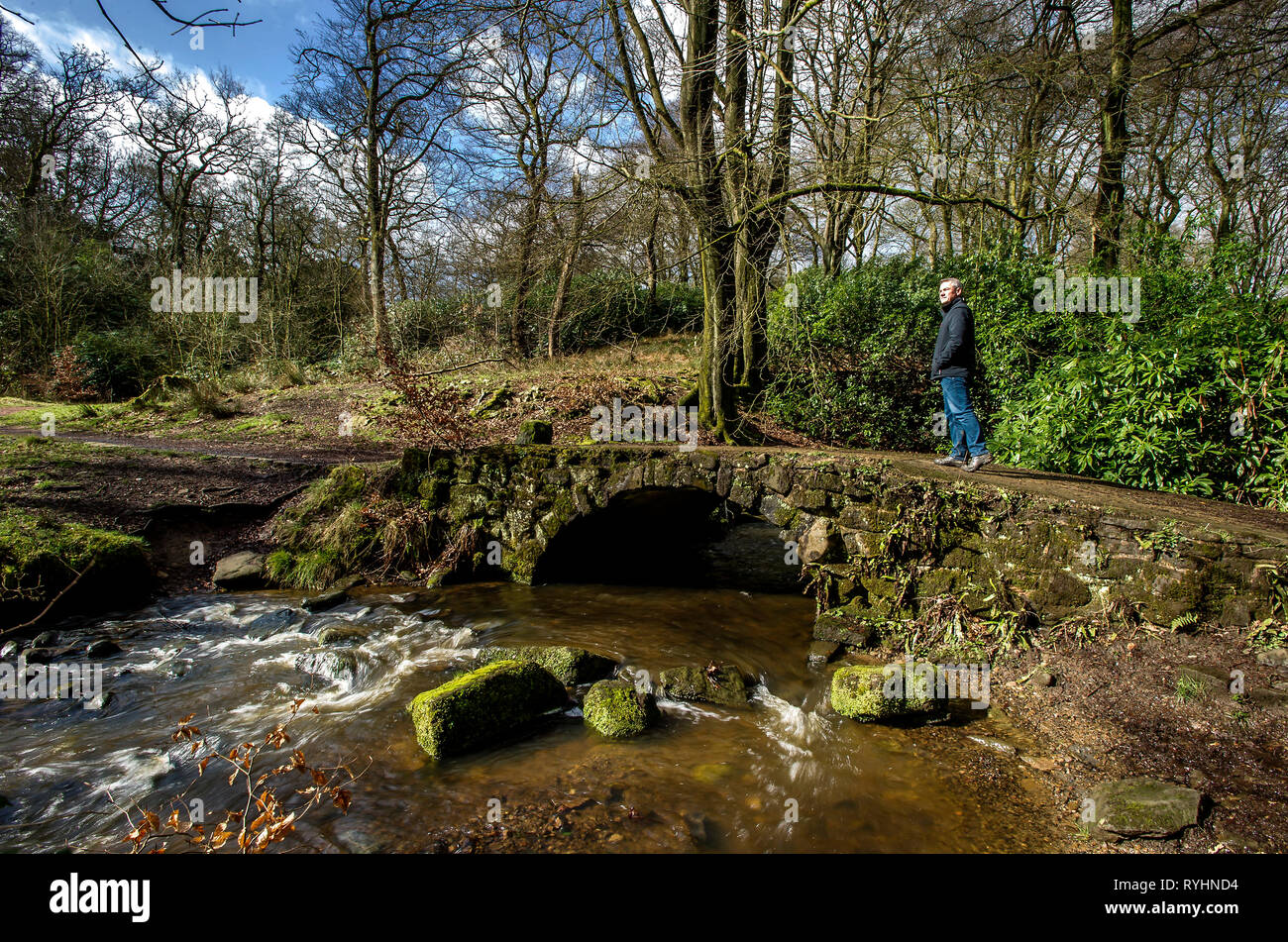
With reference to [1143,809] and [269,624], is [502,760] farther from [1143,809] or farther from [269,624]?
[269,624]

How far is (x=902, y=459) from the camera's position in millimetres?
7125

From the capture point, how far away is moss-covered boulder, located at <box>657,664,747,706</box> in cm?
516

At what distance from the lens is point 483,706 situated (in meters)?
4.42

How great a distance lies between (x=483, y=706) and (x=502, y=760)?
17.0 inches

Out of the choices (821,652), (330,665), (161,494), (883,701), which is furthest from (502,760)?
(161,494)

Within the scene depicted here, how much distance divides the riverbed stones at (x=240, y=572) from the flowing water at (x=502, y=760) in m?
0.93

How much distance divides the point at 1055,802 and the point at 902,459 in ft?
13.8

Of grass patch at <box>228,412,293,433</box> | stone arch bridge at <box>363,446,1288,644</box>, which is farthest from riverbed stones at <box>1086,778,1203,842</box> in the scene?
grass patch at <box>228,412,293,433</box>

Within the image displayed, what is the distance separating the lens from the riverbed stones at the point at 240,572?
24.5ft

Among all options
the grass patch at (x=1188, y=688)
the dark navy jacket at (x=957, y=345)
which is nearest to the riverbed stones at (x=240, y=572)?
the dark navy jacket at (x=957, y=345)

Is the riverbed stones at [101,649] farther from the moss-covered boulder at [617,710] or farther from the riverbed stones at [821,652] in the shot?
the riverbed stones at [821,652]

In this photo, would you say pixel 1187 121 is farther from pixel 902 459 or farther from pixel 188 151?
pixel 188 151

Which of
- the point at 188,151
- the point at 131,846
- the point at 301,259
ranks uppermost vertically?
the point at 188,151
